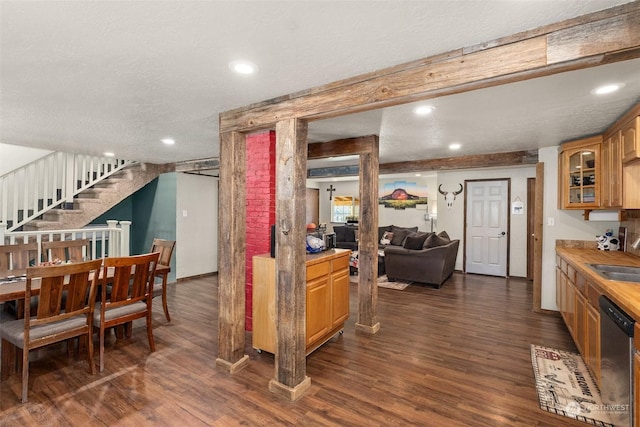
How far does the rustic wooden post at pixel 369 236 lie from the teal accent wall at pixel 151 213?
154 inches

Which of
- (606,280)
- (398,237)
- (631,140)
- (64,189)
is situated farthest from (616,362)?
(64,189)

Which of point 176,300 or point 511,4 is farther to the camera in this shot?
point 176,300

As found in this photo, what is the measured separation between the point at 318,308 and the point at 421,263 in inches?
124

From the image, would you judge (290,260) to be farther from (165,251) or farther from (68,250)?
(68,250)

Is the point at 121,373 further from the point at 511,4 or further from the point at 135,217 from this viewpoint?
the point at 135,217

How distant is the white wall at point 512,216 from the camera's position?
615cm

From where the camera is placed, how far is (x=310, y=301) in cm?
291

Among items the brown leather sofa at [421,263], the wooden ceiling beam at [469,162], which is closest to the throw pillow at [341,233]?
the brown leather sofa at [421,263]

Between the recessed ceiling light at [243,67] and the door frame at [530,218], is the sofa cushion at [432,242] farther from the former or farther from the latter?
the recessed ceiling light at [243,67]

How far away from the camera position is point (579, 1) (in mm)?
1330

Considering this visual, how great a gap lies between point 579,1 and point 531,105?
60.3 inches

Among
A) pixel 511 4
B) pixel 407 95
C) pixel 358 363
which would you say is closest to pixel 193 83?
pixel 407 95

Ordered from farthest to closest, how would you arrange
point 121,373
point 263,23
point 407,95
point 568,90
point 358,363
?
point 358,363
point 121,373
point 568,90
point 407,95
point 263,23

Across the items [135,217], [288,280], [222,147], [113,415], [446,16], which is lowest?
[113,415]
